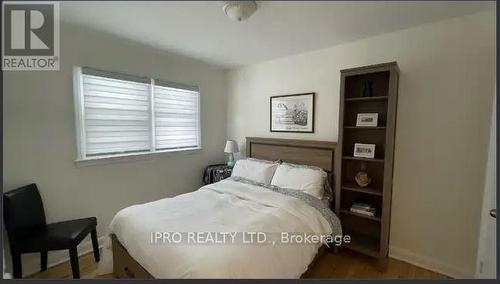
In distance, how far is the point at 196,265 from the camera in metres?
0.80

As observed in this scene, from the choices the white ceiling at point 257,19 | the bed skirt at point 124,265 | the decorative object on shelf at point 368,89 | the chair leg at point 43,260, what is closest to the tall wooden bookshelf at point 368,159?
the decorative object on shelf at point 368,89

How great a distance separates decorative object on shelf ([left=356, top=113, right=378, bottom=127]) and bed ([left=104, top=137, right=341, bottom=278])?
12.0 inches

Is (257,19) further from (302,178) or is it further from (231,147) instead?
(231,147)

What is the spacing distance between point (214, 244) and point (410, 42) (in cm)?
174

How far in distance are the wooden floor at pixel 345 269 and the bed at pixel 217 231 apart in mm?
130

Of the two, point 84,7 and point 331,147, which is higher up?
point 84,7

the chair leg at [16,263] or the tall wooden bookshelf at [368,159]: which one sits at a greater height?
the tall wooden bookshelf at [368,159]

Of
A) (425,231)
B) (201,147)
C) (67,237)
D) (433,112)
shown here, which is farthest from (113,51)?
(425,231)

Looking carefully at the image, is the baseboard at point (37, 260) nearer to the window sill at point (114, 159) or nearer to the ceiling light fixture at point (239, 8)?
the window sill at point (114, 159)

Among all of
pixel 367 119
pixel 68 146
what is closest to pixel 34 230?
pixel 68 146

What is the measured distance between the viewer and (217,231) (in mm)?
1030

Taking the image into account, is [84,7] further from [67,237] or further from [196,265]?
[67,237]

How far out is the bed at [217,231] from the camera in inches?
33.6

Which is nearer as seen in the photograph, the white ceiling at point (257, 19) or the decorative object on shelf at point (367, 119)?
the white ceiling at point (257, 19)
